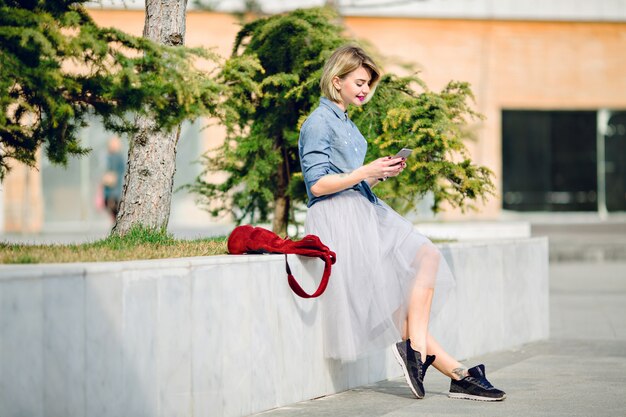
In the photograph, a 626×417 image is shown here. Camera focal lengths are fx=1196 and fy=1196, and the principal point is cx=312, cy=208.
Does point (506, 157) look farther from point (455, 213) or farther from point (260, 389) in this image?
point (260, 389)

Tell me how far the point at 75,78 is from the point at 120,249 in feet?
3.62

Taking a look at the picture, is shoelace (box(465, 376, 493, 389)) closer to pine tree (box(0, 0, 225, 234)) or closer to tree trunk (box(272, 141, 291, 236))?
pine tree (box(0, 0, 225, 234))

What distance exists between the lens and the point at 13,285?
477cm

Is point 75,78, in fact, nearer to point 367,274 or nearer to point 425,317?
point 367,274

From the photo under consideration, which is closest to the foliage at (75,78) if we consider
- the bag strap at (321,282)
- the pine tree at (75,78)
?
the pine tree at (75,78)

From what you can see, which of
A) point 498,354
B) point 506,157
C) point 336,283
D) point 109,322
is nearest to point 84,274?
point 109,322

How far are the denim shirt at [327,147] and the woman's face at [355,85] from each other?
0.36 feet

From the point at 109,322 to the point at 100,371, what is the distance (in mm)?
213

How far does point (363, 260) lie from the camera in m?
6.67

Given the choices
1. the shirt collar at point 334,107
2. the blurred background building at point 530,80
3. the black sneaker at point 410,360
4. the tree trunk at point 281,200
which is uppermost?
the blurred background building at point 530,80

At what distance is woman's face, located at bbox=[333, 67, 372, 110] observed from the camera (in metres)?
6.74

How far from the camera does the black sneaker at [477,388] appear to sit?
6531 millimetres

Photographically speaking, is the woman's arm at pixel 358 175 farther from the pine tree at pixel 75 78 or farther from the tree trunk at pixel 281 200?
the tree trunk at pixel 281 200

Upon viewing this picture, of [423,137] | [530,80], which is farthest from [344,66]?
[530,80]
